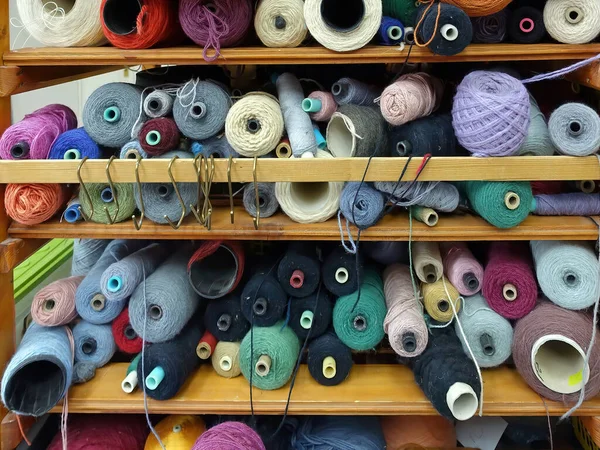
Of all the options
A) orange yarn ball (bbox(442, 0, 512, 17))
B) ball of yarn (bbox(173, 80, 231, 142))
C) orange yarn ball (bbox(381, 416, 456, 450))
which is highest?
orange yarn ball (bbox(442, 0, 512, 17))

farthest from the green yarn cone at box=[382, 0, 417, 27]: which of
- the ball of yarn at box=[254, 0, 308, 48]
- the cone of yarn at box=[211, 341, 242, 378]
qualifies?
the cone of yarn at box=[211, 341, 242, 378]

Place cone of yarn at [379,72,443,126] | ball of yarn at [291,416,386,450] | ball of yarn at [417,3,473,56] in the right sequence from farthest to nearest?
ball of yarn at [291,416,386,450], cone of yarn at [379,72,443,126], ball of yarn at [417,3,473,56]

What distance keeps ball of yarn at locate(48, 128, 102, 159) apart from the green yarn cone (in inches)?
30.7

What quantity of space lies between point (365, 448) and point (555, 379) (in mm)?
502

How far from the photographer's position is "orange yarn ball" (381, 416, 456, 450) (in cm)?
145

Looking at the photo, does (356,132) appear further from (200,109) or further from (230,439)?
(230,439)

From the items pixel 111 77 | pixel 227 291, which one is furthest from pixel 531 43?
pixel 111 77

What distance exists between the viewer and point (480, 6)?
1.09m

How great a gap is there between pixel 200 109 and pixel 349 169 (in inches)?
14.7

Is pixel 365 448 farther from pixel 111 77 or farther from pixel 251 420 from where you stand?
pixel 111 77

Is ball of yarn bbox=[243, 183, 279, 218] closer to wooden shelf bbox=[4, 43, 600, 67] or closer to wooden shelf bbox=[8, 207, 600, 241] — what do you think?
wooden shelf bbox=[8, 207, 600, 241]

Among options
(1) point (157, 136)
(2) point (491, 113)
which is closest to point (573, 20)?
(2) point (491, 113)

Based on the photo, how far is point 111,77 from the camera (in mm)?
2496

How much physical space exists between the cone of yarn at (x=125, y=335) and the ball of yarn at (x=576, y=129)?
43.3 inches
